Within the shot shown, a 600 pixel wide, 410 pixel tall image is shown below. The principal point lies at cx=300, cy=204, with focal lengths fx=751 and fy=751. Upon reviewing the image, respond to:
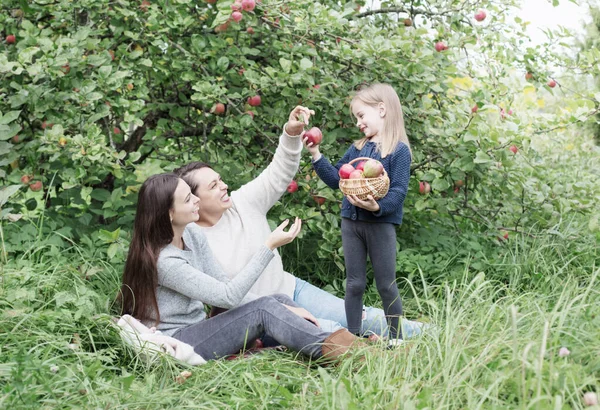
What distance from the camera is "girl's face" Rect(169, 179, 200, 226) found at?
121 inches

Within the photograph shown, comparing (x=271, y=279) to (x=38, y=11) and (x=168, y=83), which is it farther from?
(x=38, y=11)

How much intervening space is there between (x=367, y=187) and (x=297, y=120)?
0.53 m

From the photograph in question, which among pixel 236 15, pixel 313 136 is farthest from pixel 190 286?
pixel 236 15

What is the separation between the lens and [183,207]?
307 cm

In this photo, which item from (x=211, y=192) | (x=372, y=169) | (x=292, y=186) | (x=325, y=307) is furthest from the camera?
(x=292, y=186)

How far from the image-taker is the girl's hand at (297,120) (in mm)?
3330

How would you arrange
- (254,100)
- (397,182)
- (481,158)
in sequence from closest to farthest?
(397,182) < (481,158) < (254,100)

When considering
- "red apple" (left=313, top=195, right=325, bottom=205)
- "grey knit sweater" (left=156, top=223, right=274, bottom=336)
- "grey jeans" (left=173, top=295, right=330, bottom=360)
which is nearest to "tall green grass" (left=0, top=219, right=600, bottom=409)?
"grey jeans" (left=173, top=295, right=330, bottom=360)

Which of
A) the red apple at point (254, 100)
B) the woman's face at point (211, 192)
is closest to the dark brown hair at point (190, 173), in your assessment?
the woman's face at point (211, 192)

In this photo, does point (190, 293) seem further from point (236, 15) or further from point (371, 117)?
point (236, 15)

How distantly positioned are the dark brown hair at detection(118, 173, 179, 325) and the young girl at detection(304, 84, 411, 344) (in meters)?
0.72

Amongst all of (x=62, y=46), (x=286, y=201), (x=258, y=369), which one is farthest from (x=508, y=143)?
(x=62, y=46)

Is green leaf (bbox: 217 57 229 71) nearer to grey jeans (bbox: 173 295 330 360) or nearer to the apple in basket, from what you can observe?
the apple in basket

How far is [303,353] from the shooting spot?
2.97 metres
